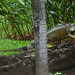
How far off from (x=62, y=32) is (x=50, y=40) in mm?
406

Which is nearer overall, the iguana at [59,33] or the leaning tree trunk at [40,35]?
the leaning tree trunk at [40,35]

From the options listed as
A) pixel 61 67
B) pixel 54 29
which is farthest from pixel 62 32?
pixel 61 67

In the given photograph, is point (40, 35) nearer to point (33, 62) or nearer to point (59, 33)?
point (33, 62)

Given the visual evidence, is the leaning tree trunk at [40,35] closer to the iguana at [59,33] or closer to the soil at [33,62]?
the soil at [33,62]

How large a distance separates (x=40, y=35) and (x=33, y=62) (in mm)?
536

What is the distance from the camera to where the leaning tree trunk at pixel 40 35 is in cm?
135

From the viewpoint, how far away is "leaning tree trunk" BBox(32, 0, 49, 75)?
1346mm

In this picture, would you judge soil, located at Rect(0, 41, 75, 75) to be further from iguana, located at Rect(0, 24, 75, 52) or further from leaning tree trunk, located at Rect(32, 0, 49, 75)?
iguana, located at Rect(0, 24, 75, 52)

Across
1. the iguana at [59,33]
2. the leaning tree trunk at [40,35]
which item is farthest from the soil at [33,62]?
the iguana at [59,33]

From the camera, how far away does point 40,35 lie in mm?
1382

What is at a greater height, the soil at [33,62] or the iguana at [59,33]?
the iguana at [59,33]

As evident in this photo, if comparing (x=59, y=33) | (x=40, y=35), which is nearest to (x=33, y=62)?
(x=40, y=35)

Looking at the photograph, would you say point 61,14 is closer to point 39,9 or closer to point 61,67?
point 61,67

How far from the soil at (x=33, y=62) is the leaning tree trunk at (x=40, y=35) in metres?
0.30
